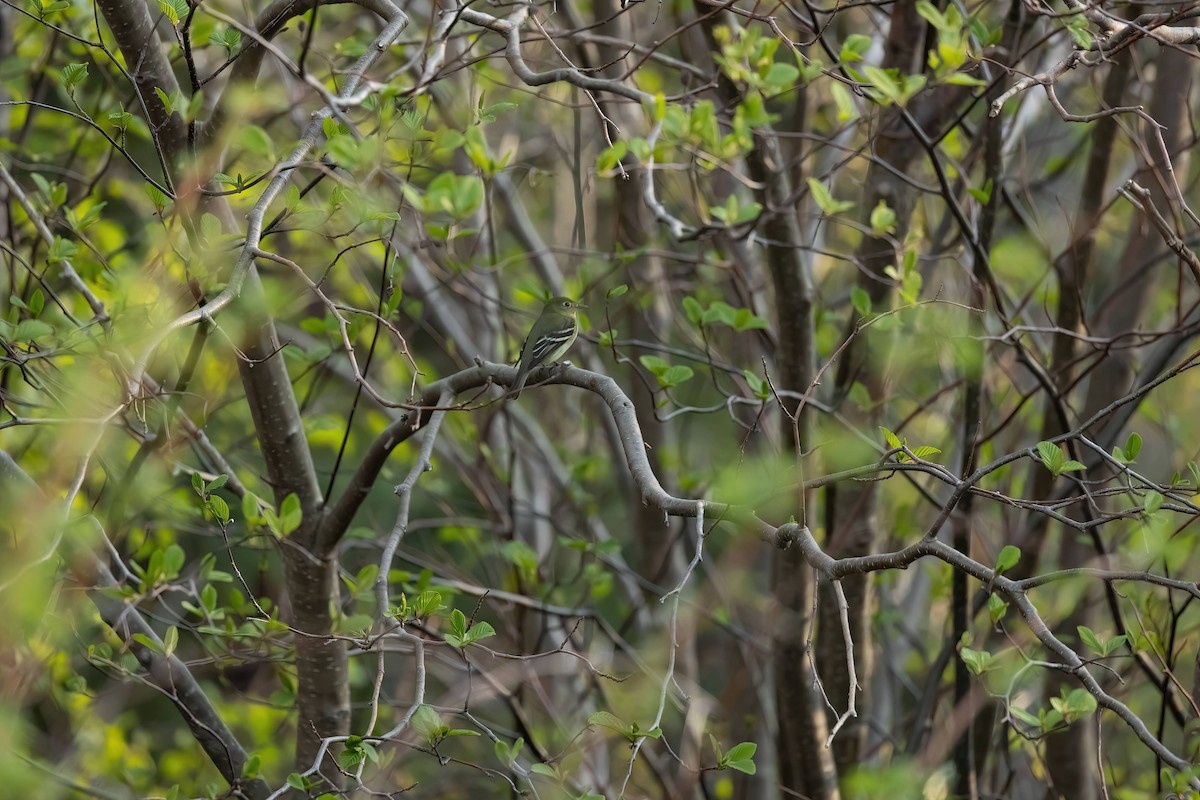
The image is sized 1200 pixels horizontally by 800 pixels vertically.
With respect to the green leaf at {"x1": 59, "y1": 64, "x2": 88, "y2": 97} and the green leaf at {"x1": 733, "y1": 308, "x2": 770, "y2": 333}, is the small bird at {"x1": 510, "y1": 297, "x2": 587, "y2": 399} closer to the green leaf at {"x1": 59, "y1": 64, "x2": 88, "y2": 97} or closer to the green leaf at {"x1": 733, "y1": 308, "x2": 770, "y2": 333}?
the green leaf at {"x1": 733, "y1": 308, "x2": 770, "y2": 333}

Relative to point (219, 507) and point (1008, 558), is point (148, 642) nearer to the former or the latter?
→ point (219, 507)

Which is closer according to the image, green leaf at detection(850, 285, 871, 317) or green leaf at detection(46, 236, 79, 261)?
green leaf at detection(46, 236, 79, 261)

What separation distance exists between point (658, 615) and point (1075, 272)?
3022 millimetres

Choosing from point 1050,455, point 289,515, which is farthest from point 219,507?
point 1050,455

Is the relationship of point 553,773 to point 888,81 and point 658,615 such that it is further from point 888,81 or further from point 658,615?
point 658,615

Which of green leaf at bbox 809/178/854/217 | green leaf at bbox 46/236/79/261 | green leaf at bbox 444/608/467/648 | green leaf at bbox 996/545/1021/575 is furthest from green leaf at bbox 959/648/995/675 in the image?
green leaf at bbox 46/236/79/261

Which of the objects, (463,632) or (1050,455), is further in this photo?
(463,632)

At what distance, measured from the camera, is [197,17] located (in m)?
4.38

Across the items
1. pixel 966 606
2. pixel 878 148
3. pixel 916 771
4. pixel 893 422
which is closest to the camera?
pixel 916 771

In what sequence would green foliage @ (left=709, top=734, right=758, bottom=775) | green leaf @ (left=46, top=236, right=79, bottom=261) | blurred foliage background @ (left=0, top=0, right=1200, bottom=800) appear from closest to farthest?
green foliage @ (left=709, top=734, right=758, bottom=775) < blurred foliage background @ (left=0, top=0, right=1200, bottom=800) < green leaf @ (left=46, top=236, right=79, bottom=261)

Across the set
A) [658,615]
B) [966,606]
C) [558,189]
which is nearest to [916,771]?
[966,606]

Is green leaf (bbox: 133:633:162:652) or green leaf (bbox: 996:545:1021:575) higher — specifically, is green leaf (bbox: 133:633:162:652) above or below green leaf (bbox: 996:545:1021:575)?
below

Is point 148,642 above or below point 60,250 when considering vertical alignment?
below

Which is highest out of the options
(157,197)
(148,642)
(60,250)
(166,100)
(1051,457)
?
(166,100)
